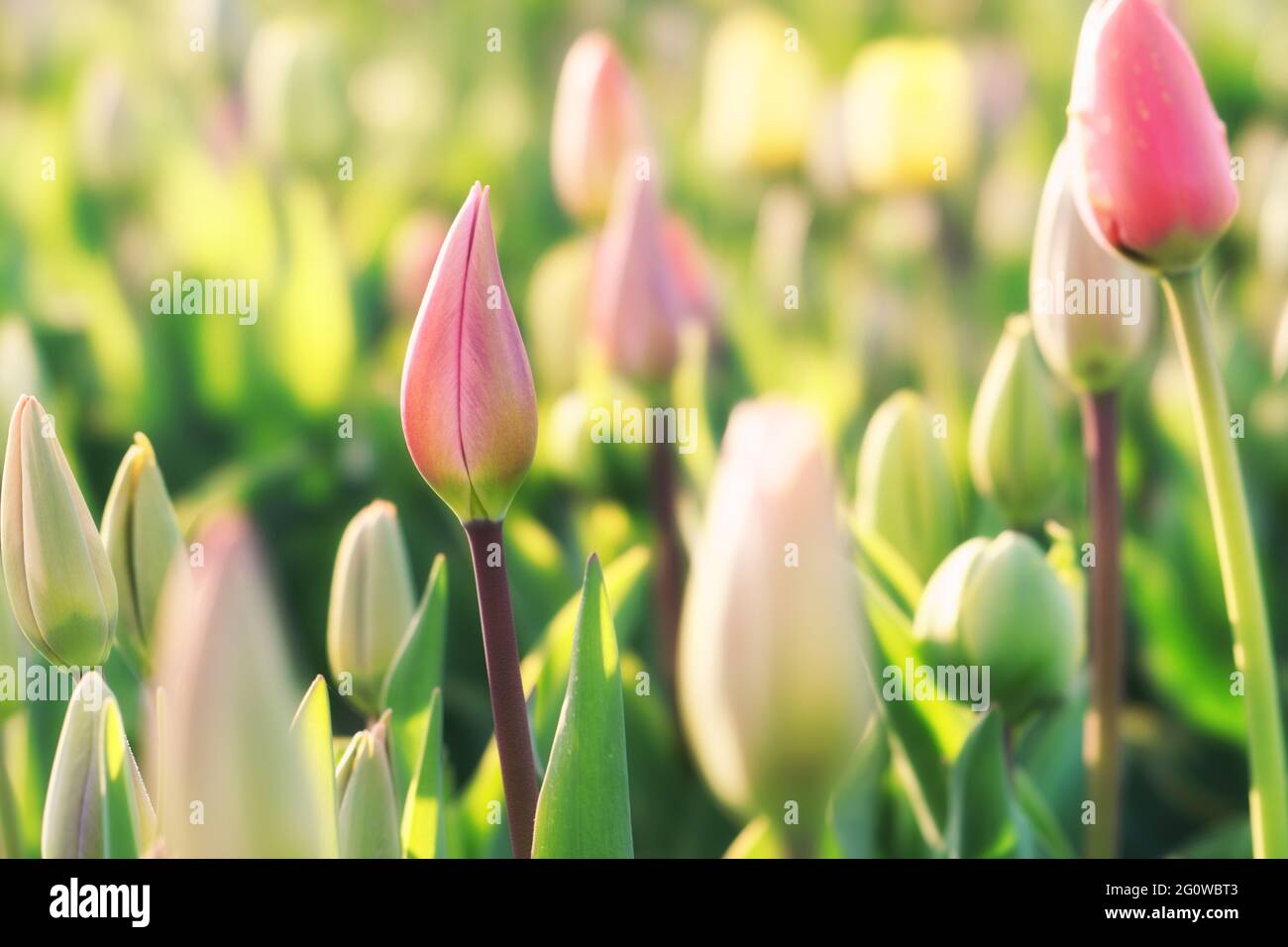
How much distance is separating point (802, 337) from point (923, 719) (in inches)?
22.7

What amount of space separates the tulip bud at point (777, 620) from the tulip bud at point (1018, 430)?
0.25 meters

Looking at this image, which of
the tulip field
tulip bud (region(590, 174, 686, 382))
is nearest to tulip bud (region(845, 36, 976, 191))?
the tulip field

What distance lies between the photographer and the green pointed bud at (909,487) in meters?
0.56

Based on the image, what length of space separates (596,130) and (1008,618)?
0.49 m

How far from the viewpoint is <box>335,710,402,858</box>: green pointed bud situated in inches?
15.3

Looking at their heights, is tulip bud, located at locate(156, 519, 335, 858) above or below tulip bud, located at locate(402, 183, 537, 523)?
below

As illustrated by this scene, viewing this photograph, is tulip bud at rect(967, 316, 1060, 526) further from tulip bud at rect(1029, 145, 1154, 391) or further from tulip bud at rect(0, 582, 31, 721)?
tulip bud at rect(0, 582, 31, 721)

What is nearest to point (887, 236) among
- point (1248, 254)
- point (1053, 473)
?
point (1248, 254)

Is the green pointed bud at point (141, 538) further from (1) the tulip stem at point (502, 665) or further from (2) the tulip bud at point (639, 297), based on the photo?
(2) the tulip bud at point (639, 297)

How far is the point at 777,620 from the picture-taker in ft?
1.01

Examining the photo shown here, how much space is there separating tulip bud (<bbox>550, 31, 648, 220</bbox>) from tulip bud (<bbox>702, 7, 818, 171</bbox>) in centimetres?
30

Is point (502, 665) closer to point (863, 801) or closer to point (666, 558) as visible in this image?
point (863, 801)

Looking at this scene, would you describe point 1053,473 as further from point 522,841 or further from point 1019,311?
point 1019,311

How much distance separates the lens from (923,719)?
48 cm
